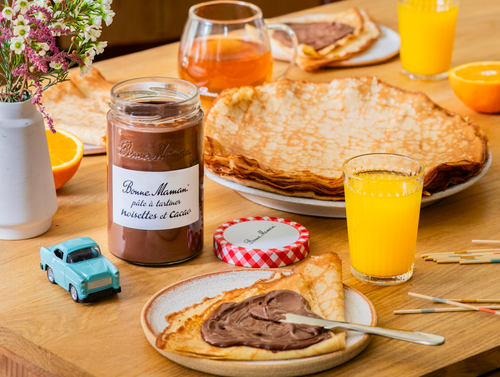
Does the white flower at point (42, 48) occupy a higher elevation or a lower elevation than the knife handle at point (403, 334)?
higher

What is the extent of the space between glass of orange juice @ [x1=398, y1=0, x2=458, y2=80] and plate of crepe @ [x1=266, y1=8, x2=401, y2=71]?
0.13m

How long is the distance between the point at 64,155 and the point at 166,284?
0.42 meters

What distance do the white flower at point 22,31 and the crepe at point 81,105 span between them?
0.50m

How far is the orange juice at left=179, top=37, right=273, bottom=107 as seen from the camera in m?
1.55

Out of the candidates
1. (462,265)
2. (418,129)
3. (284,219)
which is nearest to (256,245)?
(284,219)

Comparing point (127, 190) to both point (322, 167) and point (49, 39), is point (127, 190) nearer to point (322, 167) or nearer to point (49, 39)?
point (49, 39)

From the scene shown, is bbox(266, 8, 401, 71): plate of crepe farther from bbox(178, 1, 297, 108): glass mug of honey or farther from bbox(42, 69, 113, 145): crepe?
bbox(42, 69, 113, 145): crepe

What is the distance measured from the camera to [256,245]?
40.6 inches

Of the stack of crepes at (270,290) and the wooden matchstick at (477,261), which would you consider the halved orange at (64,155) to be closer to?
the stack of crepes at (270,290)

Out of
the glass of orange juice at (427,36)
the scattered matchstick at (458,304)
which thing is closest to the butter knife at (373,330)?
the scattered matchstick at (458,304)

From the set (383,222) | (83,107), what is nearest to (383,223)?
(383,222)

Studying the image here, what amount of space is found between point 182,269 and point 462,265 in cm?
43

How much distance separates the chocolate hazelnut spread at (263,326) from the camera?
77cm

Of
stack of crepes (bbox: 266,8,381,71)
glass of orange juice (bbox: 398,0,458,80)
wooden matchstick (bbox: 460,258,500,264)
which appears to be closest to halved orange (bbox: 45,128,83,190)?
wooden matchstick (bbox: 460,258,500,264)
